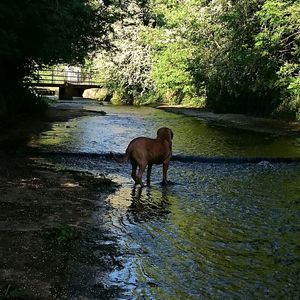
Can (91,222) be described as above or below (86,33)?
below

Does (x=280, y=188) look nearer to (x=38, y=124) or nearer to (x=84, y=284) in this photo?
(x=84, y=284)

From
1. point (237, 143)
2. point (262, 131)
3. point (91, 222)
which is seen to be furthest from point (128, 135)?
point (91, 222)

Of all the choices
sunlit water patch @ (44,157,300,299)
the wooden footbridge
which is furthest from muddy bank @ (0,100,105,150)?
the wooden footbridge

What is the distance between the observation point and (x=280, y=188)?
9898 mm

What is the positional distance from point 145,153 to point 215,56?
19716mm

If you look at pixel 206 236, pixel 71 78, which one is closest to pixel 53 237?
pixel 206 236

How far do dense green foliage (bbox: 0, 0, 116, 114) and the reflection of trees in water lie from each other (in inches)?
216

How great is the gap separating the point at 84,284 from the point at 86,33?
62.7ft

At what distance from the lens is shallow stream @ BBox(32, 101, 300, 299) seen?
4.84 meters

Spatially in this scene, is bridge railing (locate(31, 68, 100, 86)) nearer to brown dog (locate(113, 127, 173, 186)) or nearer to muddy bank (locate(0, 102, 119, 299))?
brown dog (locate(113, 127, 173, 186))

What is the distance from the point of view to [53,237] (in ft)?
18.9

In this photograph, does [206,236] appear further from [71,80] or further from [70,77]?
[71,80]

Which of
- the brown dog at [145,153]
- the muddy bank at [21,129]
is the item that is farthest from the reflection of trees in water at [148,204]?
the muddy bank at [21,129]

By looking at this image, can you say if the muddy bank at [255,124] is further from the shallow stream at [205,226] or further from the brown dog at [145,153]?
the brown dog at [145,153]
